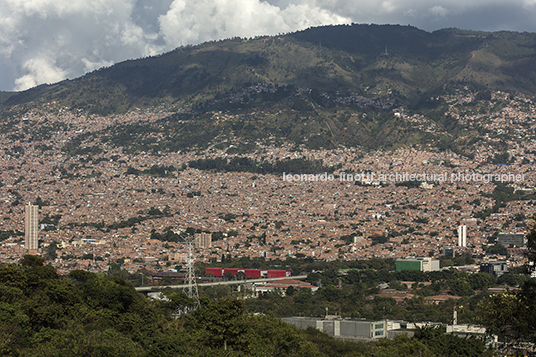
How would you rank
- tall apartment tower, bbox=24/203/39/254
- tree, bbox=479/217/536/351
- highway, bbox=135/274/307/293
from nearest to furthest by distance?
tree, bbox=479/217/536/351
highway, bbox=135/274/307/293
tall apartment tower, bbox=24/203/39/254

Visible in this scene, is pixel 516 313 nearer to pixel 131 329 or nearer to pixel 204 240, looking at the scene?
pixel 131 329

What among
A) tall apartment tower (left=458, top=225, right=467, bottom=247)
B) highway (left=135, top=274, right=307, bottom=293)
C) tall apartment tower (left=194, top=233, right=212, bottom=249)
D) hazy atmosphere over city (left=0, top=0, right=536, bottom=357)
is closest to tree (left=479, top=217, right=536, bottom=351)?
hazy atmosphere over city (left=0, top=0, right=536, bottom=357)

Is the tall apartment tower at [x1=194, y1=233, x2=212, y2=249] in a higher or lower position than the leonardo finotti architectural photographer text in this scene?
lower

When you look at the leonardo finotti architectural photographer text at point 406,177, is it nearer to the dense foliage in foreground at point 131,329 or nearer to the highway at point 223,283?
the highway at point 223,283

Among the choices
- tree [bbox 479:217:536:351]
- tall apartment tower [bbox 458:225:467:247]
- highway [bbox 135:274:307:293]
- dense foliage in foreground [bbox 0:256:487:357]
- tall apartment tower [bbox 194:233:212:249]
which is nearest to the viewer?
tree [bbox 479:217:536:351]

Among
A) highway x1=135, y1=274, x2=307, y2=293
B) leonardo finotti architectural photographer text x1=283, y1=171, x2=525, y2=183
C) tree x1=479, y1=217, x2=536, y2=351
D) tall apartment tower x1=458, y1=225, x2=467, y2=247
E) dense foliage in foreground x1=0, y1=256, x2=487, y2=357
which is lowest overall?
highway x1=135, y1=274, x2=307, y2=293

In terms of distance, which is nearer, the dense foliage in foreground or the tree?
the tree

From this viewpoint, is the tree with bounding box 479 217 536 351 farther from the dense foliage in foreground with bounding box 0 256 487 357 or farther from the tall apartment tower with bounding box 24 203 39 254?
the tall apartment tower with bounding box 24 203 39 254

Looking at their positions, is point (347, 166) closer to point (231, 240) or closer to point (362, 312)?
point (231, 240)

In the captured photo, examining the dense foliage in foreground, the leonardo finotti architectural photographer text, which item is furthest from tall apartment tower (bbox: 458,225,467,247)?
the dense foliage in foreground
